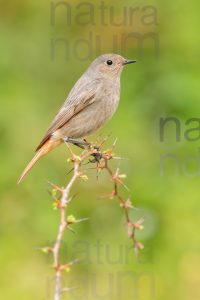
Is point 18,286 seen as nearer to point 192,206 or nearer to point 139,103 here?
point 192,206

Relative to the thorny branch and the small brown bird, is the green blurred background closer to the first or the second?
the small brown bird

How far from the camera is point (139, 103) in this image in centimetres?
801

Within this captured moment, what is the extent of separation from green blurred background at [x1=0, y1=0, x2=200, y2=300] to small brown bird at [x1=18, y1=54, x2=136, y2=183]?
0.79 meters

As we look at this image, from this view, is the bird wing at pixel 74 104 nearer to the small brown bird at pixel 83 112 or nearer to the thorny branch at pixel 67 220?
the small brown bird at pixel 83 112

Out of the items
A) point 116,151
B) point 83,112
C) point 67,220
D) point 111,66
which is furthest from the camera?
point 116,151

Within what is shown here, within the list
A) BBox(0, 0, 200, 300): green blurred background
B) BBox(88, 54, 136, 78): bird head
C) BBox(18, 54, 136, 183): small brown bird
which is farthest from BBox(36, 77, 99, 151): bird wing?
BBox(0, 0, 200, 300): green blurred background

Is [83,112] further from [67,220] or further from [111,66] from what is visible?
[67,220]

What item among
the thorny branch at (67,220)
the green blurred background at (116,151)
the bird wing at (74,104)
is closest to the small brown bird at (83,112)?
the bird wing at (74,104)

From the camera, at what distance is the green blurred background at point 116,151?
20.3 feet

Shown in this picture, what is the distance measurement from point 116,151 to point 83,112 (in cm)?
113

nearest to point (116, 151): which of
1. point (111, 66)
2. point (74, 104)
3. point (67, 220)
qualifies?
point (111, 66)

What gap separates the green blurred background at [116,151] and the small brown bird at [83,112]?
0.79 meters

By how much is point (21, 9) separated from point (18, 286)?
171 inches

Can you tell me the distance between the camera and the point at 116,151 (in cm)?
737
